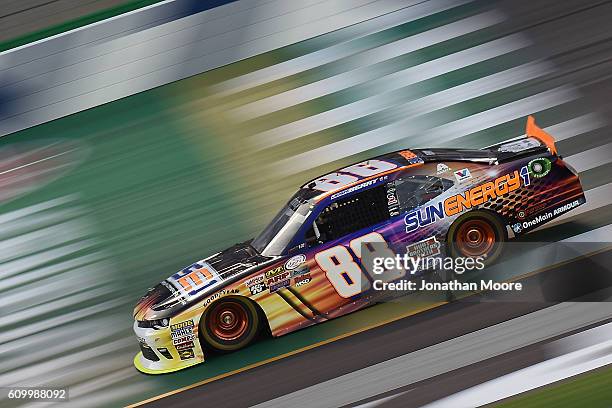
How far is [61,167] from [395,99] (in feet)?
17.1

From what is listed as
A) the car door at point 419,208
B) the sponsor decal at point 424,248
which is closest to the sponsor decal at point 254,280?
the car door at point 419,208

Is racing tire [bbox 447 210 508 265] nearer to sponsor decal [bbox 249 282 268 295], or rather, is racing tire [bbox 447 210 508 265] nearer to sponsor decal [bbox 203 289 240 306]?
sponsor decal [bbox 249 282 268 295]

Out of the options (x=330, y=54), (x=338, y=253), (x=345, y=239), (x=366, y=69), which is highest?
(x=330, y=54)

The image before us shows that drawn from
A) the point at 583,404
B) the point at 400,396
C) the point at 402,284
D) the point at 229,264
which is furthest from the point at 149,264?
→ the point at 583,404

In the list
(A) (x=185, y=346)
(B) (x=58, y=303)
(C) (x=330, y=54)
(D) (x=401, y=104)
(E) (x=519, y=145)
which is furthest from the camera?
(C) (x=330, y=54)

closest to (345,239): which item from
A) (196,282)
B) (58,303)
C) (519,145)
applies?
(196,282)

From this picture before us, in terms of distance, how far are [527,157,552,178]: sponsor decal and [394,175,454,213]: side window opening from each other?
0.86 m

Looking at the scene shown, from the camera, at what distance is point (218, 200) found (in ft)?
40.5

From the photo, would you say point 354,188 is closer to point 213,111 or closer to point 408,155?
point 408,155

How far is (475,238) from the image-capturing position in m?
9.12

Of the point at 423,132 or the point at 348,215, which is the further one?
the point at 423,132

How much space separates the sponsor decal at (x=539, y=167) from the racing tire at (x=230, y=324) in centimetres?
316

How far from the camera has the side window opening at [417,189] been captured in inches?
352

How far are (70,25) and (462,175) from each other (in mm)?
7832
